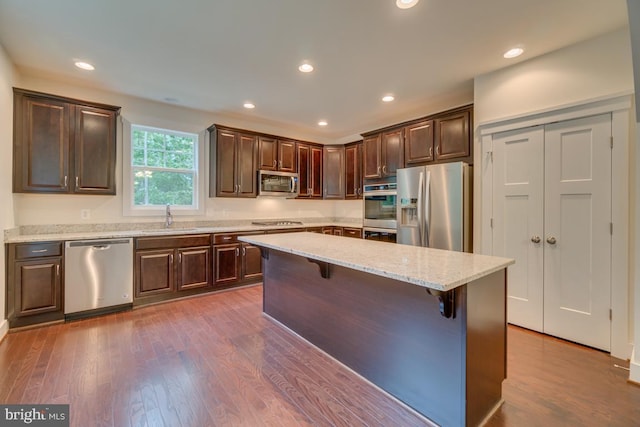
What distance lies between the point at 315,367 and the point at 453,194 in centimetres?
243

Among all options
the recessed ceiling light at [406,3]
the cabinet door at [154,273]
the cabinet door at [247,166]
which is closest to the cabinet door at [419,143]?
the recessed ceiling light at [406,3]

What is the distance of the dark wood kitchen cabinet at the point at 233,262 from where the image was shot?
4121 mm

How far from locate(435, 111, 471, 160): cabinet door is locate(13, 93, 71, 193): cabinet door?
4502mm

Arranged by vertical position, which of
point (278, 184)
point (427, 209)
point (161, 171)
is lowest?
point (427, 209)

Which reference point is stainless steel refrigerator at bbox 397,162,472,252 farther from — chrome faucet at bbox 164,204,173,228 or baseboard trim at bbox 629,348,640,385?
chrome faucet at bbox 164,204,173,228

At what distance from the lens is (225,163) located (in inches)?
173

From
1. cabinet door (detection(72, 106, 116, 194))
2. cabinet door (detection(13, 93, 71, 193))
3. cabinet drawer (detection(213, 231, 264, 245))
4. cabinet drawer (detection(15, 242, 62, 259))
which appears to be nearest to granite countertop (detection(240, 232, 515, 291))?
cabinet drawer (detection(213, 231, 264, 245))

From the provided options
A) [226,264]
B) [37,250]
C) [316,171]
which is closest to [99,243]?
[37,250]

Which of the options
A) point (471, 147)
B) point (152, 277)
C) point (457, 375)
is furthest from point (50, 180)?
→ point (471, 147)

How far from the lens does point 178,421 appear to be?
166cm

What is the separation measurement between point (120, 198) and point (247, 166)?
5.95ft

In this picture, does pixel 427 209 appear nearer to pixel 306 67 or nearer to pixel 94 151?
pixel 306 67

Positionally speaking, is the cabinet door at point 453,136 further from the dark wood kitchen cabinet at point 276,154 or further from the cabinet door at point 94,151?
the cabinet door at point 94,151

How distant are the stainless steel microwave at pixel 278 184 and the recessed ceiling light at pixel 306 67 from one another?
2.00m
